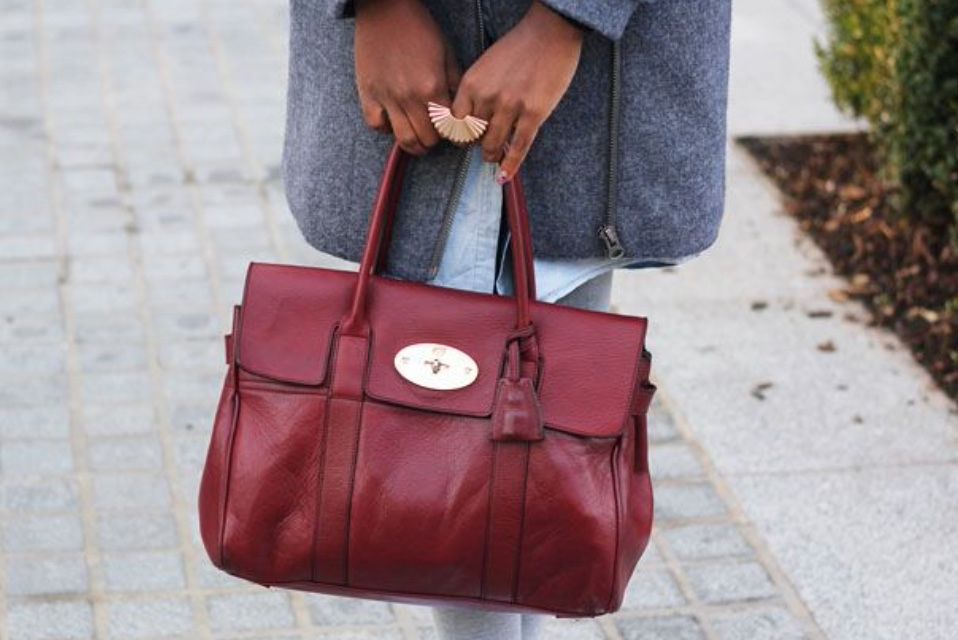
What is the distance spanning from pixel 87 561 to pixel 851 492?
157 cm

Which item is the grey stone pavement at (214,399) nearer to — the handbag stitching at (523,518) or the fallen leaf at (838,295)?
the fallen leaf at (838,295)

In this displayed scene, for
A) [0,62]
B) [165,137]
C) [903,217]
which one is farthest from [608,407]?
[0,62]

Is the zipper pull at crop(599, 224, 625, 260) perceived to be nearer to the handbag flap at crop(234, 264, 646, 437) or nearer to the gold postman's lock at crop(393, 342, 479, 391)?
the handbag flap at crop(234, 264, 646, 437)

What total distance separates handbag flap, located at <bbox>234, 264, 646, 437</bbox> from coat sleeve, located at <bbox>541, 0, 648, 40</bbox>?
0.35 m

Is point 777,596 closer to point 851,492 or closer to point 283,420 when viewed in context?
point 851,492

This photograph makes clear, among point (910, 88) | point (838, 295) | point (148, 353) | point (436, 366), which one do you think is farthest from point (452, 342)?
point (910, 88)

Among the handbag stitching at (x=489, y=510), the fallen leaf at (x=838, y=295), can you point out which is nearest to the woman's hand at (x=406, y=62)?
the handbag stitching at (x=489, y=510)

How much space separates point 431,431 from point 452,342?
108mm

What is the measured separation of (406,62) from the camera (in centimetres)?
205

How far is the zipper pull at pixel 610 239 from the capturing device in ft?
7.25

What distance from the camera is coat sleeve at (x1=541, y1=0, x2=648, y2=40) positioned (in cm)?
197

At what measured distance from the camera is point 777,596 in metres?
3.46

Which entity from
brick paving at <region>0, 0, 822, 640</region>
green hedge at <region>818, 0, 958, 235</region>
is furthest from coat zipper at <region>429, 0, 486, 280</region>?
green hedge at <region>818, 0, 958, 235</region>

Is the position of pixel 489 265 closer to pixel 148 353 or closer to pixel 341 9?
pixel 341 9
